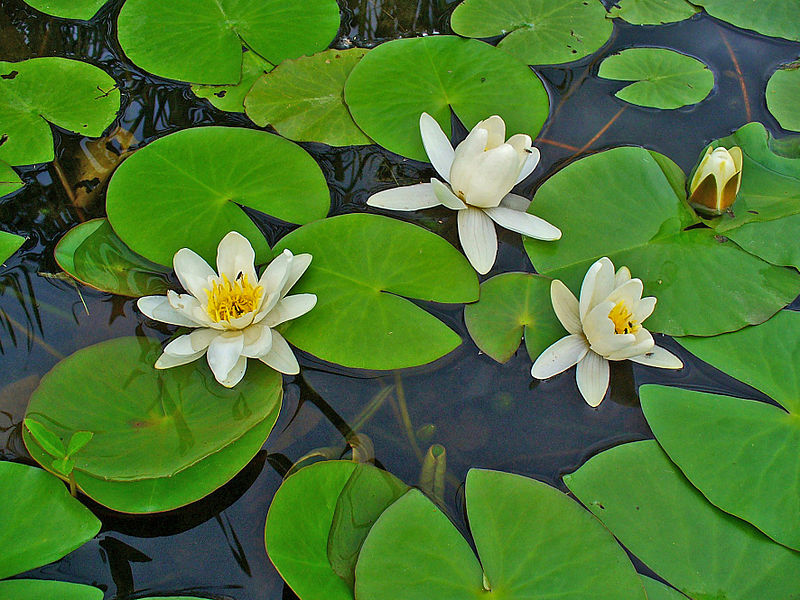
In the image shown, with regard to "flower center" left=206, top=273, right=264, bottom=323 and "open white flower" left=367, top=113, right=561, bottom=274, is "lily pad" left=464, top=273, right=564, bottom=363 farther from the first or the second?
"flower center" left=206, top=273, right=264, bottom=323

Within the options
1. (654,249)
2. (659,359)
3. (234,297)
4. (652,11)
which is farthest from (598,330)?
(652,11)

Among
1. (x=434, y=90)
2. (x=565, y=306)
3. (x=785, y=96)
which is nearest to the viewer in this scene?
(x=565, y=306)

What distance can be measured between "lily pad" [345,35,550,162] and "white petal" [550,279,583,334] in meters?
0.91

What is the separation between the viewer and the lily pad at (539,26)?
3109mm

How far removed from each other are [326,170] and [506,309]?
1.03m

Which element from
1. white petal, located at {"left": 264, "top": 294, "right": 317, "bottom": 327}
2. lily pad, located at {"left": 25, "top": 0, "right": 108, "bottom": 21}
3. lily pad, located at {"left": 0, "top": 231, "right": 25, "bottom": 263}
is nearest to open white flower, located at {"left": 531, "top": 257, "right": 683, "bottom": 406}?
white petal, located at {"left": 264, "top": 294, "right": 317, "bottom": 327}

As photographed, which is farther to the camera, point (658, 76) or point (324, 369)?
point (658, 76)

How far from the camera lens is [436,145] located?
2.56 meters

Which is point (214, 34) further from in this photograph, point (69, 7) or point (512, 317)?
point (512, 317)

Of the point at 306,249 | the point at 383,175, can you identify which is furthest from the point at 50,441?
the point at 383,175

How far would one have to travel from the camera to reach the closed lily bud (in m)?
2.45

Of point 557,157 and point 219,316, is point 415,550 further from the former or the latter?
point 557,157

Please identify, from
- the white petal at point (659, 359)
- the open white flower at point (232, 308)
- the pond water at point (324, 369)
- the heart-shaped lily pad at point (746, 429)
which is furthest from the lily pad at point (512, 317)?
the open white flower at point (232, 308)

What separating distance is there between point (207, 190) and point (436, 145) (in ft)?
3.15
